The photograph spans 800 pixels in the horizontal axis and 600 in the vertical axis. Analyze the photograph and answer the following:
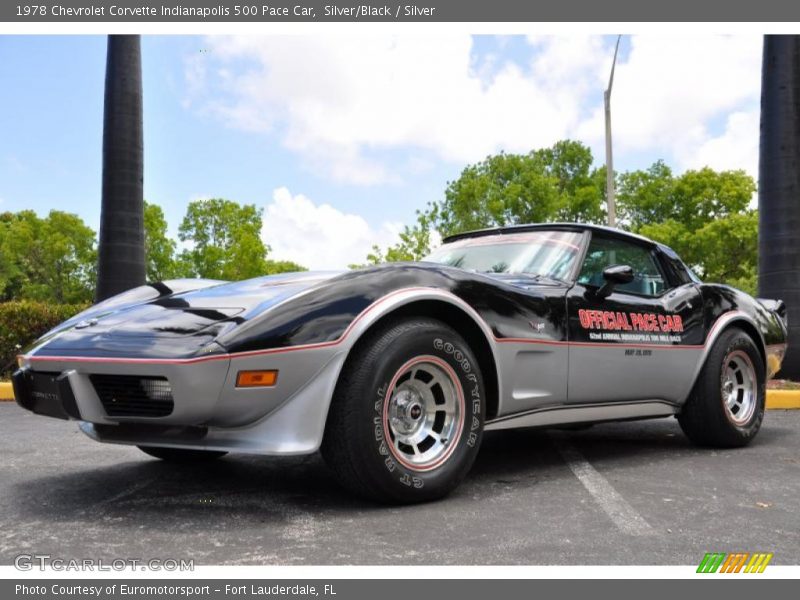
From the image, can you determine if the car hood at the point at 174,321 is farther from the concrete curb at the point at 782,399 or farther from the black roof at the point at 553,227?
the concrete curb at the point at 782,399

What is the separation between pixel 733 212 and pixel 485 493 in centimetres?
3605

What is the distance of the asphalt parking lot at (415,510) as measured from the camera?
2.54 meters

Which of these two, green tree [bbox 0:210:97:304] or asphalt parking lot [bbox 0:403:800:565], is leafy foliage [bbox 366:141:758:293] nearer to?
green tree [bbox 0:210:97:304]

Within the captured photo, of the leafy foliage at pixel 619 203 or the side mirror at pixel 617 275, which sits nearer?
the side mirror at pixel 617 275

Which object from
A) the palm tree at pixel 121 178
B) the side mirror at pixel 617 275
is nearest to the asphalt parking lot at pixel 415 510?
the side mirror at pixel 617 275

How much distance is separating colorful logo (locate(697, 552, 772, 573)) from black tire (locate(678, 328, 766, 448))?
237 centimetres

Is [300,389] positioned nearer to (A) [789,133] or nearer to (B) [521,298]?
(B) [521,298]

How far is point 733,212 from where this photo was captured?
117 ft

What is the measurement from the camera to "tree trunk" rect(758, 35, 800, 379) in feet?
27.8

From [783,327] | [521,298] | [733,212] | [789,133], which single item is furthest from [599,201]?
[521,298]

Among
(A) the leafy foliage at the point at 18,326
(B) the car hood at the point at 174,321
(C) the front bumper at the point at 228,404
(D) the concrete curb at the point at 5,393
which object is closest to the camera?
(C) the front bumper at the point at 228,404

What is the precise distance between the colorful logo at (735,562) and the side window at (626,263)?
195cm

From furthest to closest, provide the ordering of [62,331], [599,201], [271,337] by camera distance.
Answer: [599,201]
[62,331]
[271,337]

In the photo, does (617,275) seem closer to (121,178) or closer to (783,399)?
(783,399)
